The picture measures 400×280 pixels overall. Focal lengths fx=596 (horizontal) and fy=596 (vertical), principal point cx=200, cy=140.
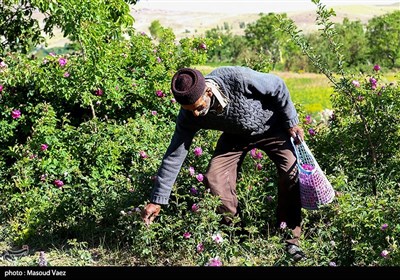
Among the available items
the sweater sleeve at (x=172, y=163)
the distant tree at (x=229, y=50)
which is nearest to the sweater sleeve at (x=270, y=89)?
the sweater sleeve at (x=172, y=163)

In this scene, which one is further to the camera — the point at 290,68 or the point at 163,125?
the point at 290,68

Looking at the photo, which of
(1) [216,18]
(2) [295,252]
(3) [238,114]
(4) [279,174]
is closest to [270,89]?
(3) [238,114]

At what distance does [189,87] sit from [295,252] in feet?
4.00

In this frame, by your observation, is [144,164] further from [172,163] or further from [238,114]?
A: [238,114]

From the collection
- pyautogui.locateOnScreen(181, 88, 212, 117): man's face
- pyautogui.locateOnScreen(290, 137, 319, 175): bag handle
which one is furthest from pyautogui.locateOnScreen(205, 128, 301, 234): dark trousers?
pyautogui.locateOnScreen(181, 88, 212, 117): man's face

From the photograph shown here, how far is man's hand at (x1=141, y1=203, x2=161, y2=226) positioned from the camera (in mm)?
3857

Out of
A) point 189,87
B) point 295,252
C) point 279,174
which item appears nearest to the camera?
point 189,87

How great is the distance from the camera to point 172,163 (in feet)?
12.8

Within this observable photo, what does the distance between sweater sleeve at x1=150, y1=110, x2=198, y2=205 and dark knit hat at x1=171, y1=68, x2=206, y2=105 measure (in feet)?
1.13

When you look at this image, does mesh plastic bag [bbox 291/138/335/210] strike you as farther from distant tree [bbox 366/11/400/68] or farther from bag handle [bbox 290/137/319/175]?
distant tree [bbox 366/11/400/68]

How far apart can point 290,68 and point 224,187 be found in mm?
29723

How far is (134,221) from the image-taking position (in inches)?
155

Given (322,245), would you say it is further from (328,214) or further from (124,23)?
(124,23)
